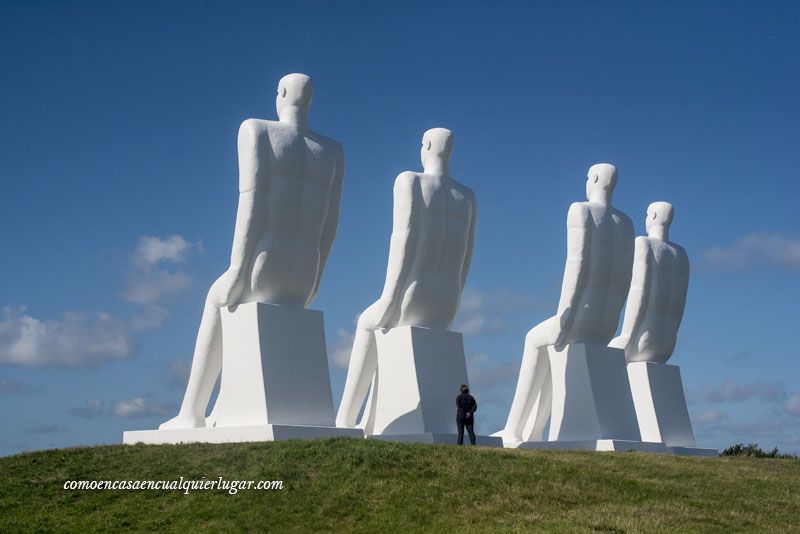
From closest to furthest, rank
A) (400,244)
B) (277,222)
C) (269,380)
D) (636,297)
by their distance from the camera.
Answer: (269,380)
(277,222)
(400,244)
(636,297)

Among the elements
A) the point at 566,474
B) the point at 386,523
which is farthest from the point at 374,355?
the point at 386,523

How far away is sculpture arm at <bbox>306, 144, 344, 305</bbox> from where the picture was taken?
19.3 metres

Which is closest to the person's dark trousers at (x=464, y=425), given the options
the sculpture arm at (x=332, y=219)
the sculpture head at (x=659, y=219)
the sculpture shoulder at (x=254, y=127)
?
the sculpture arm at (x=332, y=219)

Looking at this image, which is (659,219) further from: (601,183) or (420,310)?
(420,310)

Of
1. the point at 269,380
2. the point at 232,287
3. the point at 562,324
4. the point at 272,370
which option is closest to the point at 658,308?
the point at 562,324

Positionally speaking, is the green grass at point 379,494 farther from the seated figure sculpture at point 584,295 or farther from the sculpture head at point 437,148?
the sculpture head at point 437,148

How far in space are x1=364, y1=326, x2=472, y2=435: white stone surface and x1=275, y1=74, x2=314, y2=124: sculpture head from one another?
4.44 meters

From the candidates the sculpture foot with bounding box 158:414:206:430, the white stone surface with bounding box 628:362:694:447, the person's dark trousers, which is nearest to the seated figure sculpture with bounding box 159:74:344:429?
the sculpture foot with bounding box 158:414:206:430

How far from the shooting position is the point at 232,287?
18359mm

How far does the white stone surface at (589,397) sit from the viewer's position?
2236 centimetres

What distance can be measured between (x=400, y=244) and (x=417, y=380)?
250cm

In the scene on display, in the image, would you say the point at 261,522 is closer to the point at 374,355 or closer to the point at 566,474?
the point at 566,474

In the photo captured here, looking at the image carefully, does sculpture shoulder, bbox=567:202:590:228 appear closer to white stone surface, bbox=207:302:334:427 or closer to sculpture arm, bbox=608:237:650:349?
sculpture arm, bbox=608:237:650:349

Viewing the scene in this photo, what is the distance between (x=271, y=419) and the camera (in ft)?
57.9
